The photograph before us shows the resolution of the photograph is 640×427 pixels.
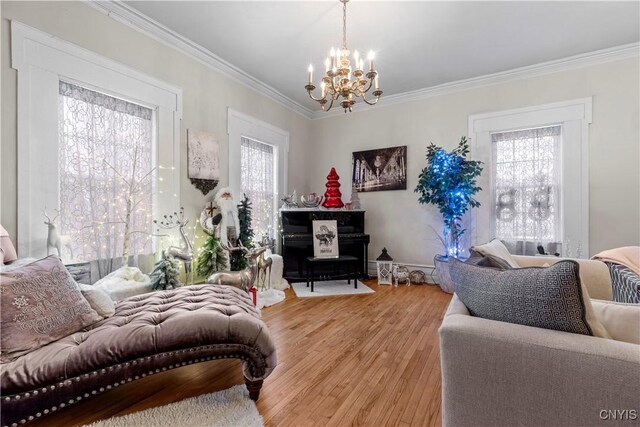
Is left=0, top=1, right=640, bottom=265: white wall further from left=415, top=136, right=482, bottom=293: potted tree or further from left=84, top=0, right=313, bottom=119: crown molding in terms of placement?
left=415, top=136, right=482, bottom=293: potted tree

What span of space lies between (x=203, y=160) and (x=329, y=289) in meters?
2.38

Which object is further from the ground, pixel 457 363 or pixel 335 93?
pixel 335 93

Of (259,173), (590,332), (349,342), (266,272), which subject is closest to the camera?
(590,332)

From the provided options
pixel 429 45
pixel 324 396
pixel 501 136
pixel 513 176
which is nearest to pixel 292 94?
pixel 429 45

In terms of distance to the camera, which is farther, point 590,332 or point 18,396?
point 18,396

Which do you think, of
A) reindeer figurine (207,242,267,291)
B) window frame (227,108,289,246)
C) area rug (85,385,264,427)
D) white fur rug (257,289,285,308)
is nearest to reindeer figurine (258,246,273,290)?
white fur rug (257,289,285,308)

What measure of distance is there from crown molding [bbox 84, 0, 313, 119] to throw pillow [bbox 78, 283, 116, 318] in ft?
8.14

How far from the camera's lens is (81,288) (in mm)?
1756

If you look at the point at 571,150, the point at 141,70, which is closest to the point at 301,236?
the point at 141,70

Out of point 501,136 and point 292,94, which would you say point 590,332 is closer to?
point 501,136

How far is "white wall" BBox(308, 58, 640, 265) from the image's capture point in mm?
3363

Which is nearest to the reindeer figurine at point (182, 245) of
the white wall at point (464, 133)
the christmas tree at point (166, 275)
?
the christmas tree at point (166, 275)

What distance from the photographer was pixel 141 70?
290 cm

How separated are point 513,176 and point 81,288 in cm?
479
